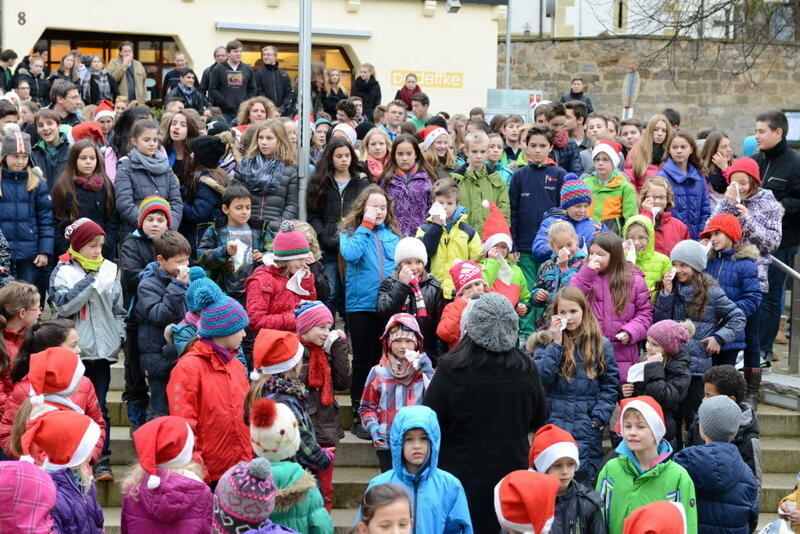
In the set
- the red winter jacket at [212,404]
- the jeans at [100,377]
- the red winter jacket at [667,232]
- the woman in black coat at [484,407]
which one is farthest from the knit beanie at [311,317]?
the red winter jacket at [667,232]

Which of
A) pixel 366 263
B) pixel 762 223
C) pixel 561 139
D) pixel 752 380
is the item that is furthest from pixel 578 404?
pixel 561 139

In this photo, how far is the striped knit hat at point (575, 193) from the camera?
383 inches

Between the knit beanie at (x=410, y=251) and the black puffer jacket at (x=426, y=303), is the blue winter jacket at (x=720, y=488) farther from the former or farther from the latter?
the knit beanie at (x=410, y=251)

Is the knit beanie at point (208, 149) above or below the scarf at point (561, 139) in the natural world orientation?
below

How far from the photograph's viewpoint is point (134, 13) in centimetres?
2433

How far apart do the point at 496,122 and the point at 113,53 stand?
42.8ft

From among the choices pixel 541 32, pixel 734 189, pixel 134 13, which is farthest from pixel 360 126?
pixel 541 32

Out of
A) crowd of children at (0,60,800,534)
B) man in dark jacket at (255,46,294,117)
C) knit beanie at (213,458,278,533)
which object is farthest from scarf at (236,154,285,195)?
man in dark jacket at (255,46,294,117)

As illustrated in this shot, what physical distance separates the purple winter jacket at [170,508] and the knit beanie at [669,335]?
11.4 feet

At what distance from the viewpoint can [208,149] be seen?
10.2 metres

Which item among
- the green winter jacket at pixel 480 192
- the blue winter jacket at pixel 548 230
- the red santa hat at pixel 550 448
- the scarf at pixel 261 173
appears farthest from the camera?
the green winter jacket at pixel 480 192

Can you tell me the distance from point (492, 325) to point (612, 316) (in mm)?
2497

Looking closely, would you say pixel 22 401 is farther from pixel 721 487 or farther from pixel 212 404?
pixel 721 487

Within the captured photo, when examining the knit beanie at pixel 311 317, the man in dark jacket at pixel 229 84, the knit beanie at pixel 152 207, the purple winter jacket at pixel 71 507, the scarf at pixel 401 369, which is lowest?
the purple winter jacket at pixel 71 507
